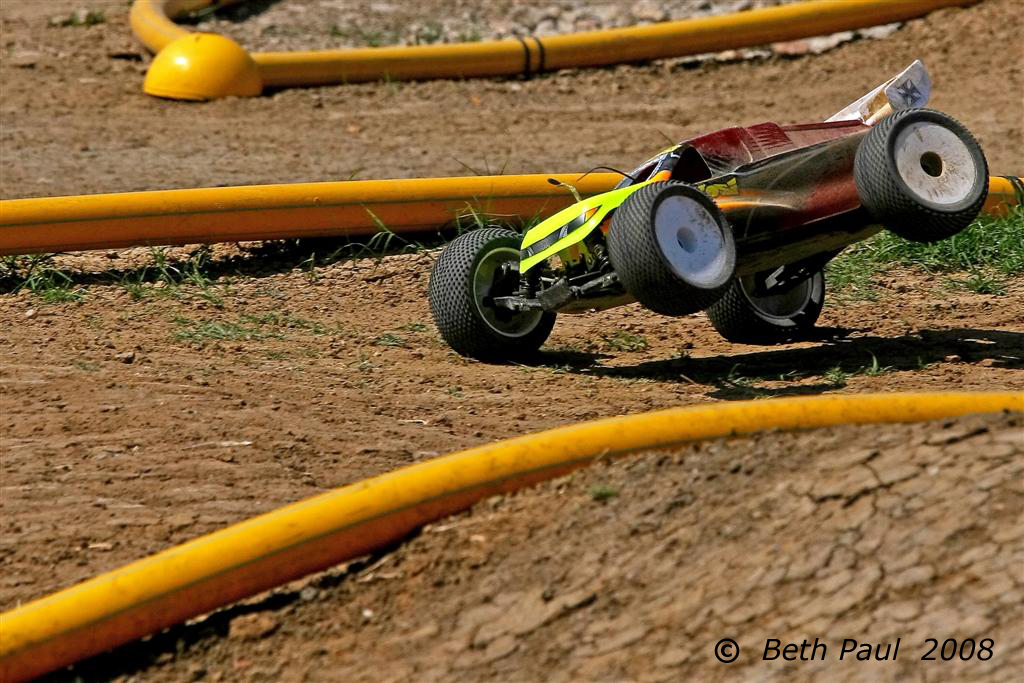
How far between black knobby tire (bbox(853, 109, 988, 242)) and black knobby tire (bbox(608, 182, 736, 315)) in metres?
0.63

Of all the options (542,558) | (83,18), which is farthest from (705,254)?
(83,18)

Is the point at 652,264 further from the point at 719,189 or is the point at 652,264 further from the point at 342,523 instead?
the point at 342,523

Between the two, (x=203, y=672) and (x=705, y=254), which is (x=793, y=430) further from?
(x=203, y=672)

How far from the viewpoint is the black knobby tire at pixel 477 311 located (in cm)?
637

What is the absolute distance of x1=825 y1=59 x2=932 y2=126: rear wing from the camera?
6262 millimetres

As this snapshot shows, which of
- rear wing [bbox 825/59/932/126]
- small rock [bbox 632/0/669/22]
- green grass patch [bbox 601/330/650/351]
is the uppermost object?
rear wing [bbox 825/59/932/126]

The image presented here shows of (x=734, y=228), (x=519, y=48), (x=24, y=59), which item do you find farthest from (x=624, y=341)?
(x=24, y=59)

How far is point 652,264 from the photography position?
5340 millimetres

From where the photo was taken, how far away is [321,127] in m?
10.5

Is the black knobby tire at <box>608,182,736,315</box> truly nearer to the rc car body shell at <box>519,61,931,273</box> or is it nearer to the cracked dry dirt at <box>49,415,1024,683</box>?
the rc car body shell at <box>519,61,931,273</box>

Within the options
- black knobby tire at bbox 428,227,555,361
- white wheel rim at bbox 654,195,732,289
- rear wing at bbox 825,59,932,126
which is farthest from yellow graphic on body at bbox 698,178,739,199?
black knobby tire at bbox 428,227,555,361

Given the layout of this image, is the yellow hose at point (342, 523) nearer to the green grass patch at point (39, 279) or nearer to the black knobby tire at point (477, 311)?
the black knobby tire at point (477, 311)

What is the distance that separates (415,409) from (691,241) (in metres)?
1.26

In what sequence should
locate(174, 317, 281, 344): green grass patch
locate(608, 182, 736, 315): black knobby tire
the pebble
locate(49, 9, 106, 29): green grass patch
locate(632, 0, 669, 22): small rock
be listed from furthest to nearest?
locate(632, 0, 669, 22): small rock, locate(49, 9, 106, 29): green grass patch, locate(174, 317, 281, 344): green grass patch, locate(608, 182, 736, 315): black knobby tire, the pebble
